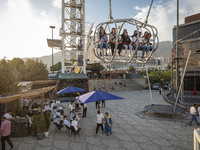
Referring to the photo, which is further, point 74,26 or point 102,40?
point 74,26

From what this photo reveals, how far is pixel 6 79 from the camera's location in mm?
14398

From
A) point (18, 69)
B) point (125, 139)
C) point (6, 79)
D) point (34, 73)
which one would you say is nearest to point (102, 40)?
point (125, 139)

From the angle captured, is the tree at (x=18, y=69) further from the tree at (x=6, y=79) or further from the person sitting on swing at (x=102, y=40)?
the person sitting on swing at (x=102, y=40)

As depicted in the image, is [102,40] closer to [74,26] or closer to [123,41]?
[123,41]

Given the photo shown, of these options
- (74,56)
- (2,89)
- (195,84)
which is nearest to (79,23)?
(74,56)

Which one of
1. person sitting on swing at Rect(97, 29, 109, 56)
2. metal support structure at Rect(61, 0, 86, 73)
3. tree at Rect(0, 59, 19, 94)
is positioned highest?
metal support structure at Rect(61, 0, 86, 73)

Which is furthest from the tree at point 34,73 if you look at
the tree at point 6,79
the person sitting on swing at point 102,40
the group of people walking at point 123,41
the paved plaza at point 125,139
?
the person sitting on swing at point 102,40

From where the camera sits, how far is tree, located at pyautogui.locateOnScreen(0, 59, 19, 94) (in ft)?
46.8

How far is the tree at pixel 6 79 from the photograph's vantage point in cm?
1427

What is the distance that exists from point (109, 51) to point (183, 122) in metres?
8.57

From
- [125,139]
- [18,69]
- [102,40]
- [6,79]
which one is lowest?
[125,139]

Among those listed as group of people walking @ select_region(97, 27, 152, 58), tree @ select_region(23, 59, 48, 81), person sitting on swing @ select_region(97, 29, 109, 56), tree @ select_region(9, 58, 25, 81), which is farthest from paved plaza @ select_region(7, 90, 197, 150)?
tree @ select_region(23, 59, 48, 81)

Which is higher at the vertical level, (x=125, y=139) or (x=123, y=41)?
(x=123, y=41)

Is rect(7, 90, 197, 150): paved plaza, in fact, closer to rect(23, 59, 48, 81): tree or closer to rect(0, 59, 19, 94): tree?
rect(0, 59, 19, 94): tree
